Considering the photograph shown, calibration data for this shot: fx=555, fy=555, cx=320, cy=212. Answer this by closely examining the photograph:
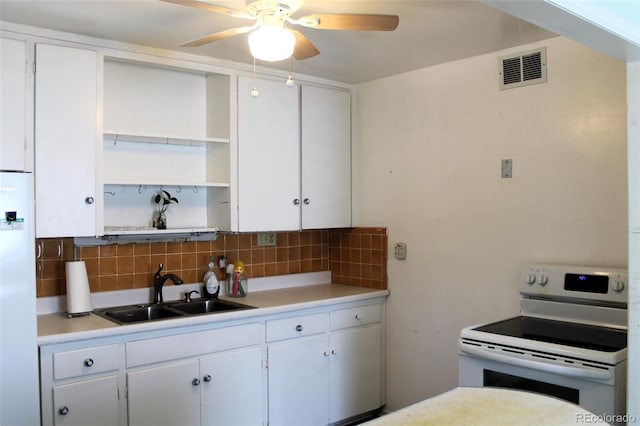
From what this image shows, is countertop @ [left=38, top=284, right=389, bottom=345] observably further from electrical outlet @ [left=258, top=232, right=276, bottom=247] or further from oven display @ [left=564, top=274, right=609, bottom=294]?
oven display @ [left=564, top=274, right=609, bottom=294]

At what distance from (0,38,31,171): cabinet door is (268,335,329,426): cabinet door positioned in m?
1.58

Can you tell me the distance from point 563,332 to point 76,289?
2317mm

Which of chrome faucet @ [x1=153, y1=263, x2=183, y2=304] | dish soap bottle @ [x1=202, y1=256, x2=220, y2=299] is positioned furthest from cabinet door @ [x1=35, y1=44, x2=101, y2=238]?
dish soap bottle @ [x1=202, y1=256, x2=220, y2=299]

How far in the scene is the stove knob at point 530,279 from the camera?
276 centimetres

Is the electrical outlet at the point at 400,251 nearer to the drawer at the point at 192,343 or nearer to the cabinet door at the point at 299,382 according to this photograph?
the cabinet door at the point at 299,382

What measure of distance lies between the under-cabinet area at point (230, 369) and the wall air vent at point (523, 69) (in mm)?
1503

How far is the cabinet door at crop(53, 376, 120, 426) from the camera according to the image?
92.9 inches

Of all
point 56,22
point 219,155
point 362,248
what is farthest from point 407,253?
point 56,22

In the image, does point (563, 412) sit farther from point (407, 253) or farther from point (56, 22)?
point (56, 22)

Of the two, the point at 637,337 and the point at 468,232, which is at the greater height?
the point at 468,232

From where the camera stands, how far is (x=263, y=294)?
11.5ft

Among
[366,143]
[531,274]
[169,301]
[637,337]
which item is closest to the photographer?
[637,337]

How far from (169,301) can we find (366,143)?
1615 millimetres

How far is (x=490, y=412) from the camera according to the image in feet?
4.74
